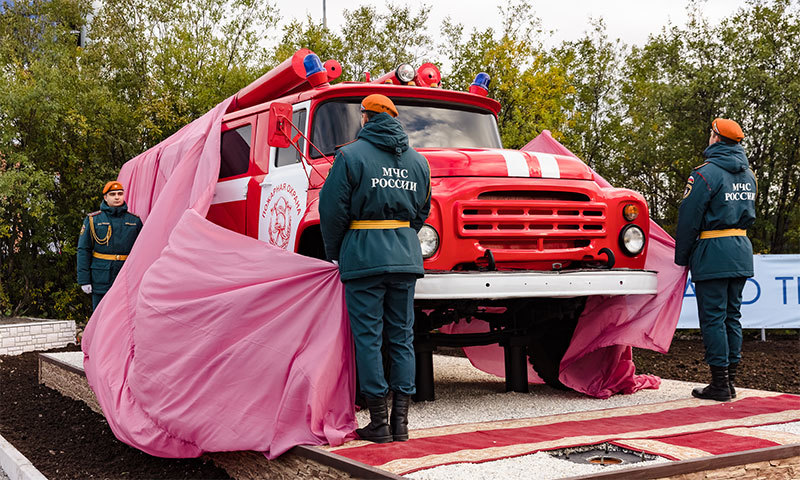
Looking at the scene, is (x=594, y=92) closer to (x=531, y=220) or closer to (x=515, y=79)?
(x=515, y=79)

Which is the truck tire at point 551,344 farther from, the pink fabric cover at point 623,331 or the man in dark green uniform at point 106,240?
the man in dark green uniform at point 106,240

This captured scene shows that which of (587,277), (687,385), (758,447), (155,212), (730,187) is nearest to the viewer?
(758,447)

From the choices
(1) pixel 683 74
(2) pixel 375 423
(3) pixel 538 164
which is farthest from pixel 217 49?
(2) pixel 375 423

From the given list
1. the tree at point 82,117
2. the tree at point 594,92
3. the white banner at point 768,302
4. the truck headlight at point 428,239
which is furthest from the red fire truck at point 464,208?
the tree at point 594,92

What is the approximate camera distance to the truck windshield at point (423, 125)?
683 cm

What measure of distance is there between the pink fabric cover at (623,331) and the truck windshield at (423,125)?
3.79ft

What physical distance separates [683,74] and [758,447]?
14.4m

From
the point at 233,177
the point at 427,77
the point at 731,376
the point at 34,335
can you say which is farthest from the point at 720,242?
the point at 34,335

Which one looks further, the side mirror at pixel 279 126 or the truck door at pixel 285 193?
the truck door at pixel 285 193

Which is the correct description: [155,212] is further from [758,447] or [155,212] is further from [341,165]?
[758,447]

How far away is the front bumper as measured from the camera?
560cm

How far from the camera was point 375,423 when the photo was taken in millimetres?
5238

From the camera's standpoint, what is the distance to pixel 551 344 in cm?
782

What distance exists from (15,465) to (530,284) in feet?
13.9
